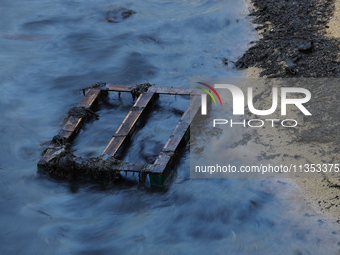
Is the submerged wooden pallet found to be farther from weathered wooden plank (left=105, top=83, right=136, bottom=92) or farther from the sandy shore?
the sandy shore

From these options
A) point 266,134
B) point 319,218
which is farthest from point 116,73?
point 319,218

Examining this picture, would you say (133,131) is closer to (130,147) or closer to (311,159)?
(130,147)

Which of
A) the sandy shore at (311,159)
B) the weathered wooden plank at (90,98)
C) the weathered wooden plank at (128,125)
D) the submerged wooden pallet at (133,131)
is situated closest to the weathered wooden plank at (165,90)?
the submerged wooden pallet at (133,131)

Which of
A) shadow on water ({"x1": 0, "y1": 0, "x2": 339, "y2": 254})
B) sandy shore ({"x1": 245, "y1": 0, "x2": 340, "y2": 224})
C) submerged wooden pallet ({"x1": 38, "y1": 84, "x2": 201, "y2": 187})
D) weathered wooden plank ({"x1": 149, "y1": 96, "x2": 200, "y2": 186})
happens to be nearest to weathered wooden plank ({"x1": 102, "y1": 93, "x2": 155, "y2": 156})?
submerged wooden pallet ({"x1": 38, "y1": 84, "x2": 201, "y2": 187})

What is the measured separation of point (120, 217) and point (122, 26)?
641 cm

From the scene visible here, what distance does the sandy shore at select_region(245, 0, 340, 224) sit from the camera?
4.51m

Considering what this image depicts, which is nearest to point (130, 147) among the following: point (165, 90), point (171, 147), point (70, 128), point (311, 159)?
point (171, 147)

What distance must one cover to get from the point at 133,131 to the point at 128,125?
198 millimetres

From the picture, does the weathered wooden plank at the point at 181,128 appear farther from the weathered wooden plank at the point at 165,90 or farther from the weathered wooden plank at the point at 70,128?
the weathered wooden plank at the point at 70,128

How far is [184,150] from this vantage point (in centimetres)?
574

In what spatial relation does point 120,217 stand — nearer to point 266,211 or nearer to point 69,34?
point 266,211

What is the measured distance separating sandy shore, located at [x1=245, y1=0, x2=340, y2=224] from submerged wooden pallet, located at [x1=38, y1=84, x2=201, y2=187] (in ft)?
3.31

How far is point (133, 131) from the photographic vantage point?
607 cm

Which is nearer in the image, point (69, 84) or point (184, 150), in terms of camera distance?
point (184, 150)
